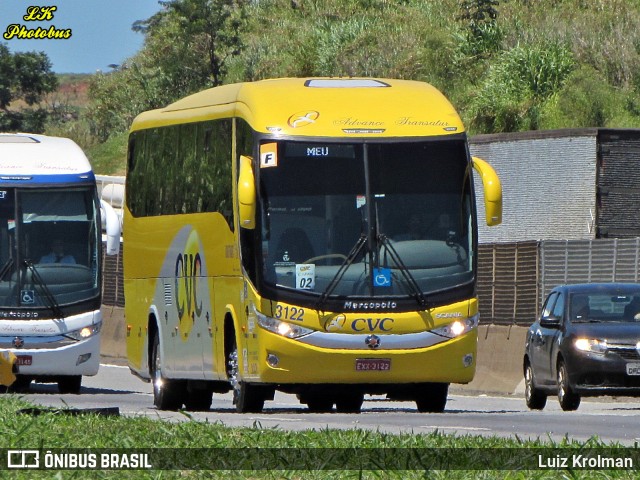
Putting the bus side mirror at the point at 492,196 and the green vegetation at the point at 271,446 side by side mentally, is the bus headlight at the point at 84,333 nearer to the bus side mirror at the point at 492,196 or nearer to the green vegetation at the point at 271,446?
the bus side mirror at the point at 492,196

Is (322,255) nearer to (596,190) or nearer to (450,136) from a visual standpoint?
(450,136)

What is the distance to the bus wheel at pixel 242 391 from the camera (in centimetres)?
1912

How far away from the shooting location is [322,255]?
1817cm

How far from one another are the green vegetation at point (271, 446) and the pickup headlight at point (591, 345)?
7.39 m

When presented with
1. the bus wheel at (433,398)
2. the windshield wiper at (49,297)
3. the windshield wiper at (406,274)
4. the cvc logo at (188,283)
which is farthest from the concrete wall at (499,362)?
the windshield wiper at (406,274)

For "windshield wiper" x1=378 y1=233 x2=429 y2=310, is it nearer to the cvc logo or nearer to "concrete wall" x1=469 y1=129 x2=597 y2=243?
the cvc logo

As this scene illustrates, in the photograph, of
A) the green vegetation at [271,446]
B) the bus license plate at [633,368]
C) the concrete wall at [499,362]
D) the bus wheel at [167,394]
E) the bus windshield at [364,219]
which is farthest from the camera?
the concrete wall at [499,362]

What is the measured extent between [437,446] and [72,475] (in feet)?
11.4

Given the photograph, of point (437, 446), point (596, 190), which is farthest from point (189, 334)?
point (596, 190)

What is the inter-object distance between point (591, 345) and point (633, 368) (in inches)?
24.7

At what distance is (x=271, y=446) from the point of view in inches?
480

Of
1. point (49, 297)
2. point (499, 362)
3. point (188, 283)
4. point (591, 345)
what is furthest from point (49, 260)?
point (591, 345)

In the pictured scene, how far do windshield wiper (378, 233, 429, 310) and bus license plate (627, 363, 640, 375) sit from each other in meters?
3.99

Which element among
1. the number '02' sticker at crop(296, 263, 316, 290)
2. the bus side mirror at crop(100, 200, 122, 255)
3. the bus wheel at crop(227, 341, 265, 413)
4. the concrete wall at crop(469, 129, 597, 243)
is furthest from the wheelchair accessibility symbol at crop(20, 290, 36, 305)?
the concrete wall at crop(469, 129, 597, 243)
